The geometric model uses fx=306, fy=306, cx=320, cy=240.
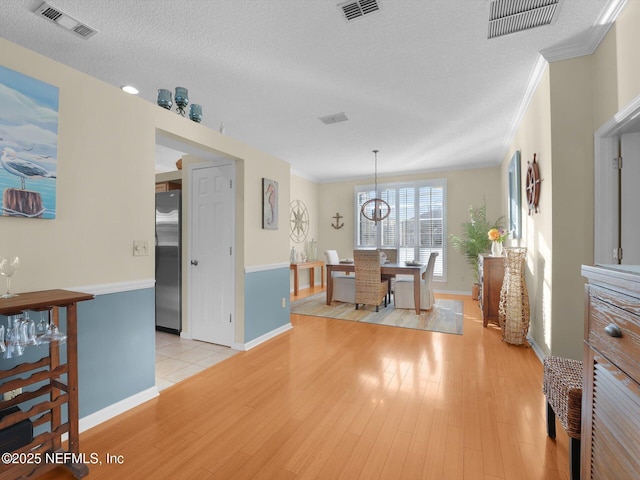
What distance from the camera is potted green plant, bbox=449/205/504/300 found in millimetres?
5801

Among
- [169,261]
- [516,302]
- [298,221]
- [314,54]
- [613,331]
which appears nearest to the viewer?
[613,331]

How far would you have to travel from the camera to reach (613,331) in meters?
0.96

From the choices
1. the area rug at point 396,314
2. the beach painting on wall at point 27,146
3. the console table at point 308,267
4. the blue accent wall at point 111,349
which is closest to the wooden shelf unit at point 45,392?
the blue accent wall at point 111,349

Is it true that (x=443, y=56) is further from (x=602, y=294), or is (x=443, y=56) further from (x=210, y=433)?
(x=210, y=433)

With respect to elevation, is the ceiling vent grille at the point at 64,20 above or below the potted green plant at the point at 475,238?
above

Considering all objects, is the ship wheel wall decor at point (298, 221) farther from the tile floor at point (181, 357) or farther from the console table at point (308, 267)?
the tile floor at point (181, 357)

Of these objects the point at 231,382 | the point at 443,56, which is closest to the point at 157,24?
the point at 443,56

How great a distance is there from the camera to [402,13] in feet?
7.06

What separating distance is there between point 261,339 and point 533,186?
11.3 feet

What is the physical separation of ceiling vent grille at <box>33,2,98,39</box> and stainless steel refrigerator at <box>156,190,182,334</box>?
5.93 ft

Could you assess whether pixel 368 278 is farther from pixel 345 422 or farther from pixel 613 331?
pixel 613 331

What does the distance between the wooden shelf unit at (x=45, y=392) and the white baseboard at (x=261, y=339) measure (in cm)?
177

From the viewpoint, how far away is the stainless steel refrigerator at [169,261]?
12.7ft

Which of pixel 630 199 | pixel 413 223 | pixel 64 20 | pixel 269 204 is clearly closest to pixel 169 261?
pixel 269 204
